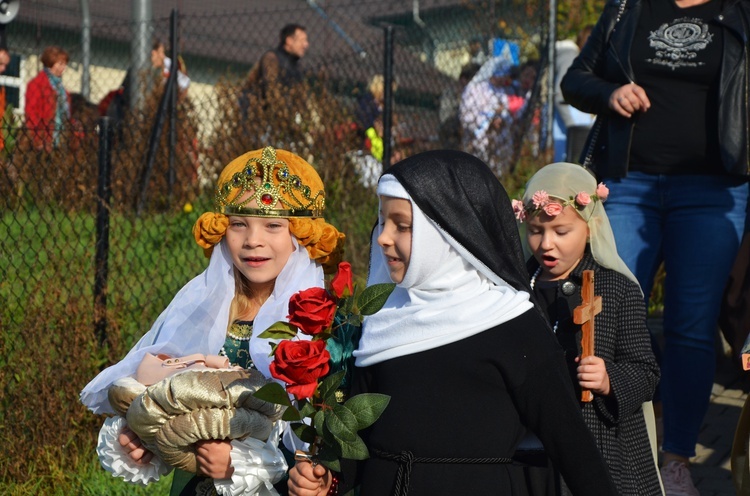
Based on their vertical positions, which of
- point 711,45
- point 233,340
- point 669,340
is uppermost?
point 711,45

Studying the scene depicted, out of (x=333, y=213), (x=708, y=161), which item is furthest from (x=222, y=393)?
(x=333, y=213)

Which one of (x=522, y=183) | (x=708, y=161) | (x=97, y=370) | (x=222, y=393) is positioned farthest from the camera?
(x=522, y=183)

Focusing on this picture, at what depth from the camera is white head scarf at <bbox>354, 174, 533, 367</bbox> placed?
303 cm

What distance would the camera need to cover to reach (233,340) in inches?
150

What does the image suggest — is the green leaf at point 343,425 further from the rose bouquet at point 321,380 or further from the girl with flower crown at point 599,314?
the girl with flower crown at point 599,314

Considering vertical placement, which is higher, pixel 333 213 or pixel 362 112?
pixel 362 112

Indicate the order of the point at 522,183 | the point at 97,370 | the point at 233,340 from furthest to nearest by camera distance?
the point at 522,183 < the point at 97,370 < the point at 233,340

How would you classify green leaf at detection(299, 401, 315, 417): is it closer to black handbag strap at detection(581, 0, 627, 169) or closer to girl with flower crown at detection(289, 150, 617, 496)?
girl with flower crown at detection(289, 150, 617, 496)

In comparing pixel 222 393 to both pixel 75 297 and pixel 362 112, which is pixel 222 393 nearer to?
pixel 75 297

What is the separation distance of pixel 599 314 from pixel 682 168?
1.21 metres

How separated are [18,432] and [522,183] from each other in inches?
229

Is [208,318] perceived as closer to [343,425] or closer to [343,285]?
[343,285]

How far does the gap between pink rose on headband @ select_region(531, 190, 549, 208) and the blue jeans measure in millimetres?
845

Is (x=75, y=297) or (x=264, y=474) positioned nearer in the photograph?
(x=264, y=474)
